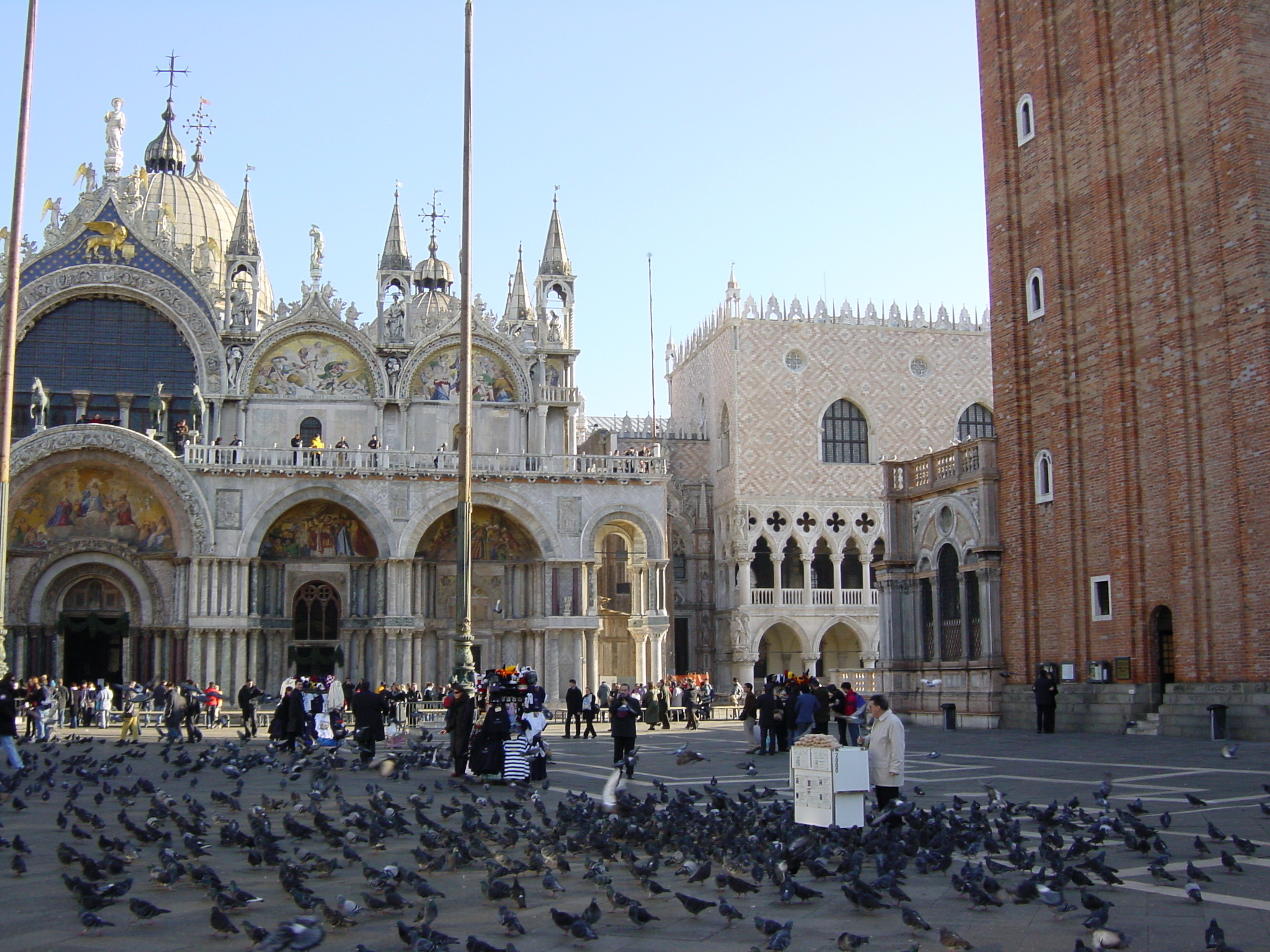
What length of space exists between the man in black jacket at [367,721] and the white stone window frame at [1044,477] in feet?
47.9

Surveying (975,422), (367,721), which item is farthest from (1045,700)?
(975,422)

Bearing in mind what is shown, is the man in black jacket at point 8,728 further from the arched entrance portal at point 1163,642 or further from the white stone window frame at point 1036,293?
the white stone window frame at point 1036,293

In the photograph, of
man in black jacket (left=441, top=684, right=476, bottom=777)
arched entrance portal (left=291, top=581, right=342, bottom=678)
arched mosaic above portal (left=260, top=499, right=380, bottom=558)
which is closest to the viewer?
man in black jacket (left=441, top=684, right=476, bottom=777)

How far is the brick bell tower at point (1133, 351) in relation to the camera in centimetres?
2427

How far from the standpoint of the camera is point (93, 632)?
1604 inches

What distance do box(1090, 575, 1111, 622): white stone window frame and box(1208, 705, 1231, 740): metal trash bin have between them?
3859mm

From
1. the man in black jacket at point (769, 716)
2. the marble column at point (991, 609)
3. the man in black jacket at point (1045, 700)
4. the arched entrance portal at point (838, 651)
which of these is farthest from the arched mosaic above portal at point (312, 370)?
the man in black jacket at point (1045, 700)

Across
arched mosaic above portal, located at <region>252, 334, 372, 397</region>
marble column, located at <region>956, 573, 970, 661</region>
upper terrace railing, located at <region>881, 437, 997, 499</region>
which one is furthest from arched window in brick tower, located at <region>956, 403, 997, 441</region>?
arched mosaic above portal, located at <region>252, 334, 372, 397</region>

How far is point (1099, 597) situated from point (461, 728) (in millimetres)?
14050

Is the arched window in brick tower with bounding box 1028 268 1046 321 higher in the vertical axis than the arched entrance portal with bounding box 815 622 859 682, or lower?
higher

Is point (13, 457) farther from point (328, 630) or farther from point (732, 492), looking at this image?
point (732, 492)

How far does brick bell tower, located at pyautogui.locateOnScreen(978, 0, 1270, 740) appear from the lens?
955 inches

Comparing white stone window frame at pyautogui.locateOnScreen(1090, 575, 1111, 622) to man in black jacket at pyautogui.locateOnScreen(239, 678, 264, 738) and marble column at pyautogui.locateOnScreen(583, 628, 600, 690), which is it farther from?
marble column at pyautogui.locateOnScreen(583, 628, 600, 690)

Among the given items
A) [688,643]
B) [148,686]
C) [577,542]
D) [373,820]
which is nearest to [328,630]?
[148,686]
